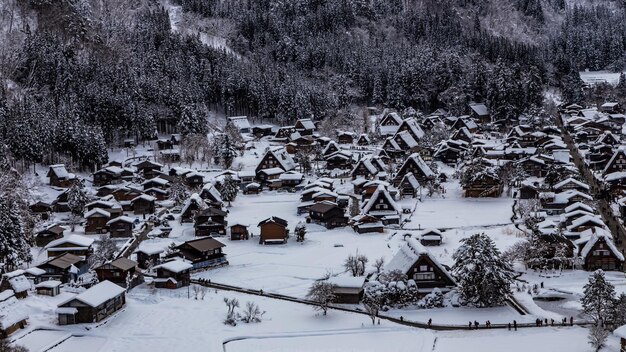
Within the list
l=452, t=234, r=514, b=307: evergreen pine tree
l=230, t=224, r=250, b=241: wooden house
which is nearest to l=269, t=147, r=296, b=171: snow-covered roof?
l=230, t=224, r=250, b=241: wooden house

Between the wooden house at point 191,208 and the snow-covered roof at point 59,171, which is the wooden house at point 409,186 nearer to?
the wooden house at point 191,208

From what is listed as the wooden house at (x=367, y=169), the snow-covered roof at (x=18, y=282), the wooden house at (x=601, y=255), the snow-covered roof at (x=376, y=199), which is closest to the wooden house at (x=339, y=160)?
the wooden house at (x=367, y=169)

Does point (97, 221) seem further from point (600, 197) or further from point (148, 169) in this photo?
point (600, 197)

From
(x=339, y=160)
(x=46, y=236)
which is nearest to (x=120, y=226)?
(x=46, y=236)

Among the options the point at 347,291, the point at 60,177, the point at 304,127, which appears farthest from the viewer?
the point at 304,127

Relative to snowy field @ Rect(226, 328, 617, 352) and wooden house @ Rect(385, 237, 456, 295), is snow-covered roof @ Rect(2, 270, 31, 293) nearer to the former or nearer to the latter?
snowy field @ Rect(226, 328, 617, 352)

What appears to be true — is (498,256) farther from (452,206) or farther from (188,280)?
(452,206)

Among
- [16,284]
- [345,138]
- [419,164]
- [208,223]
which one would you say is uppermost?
[345,138]

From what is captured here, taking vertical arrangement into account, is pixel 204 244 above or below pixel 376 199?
below
